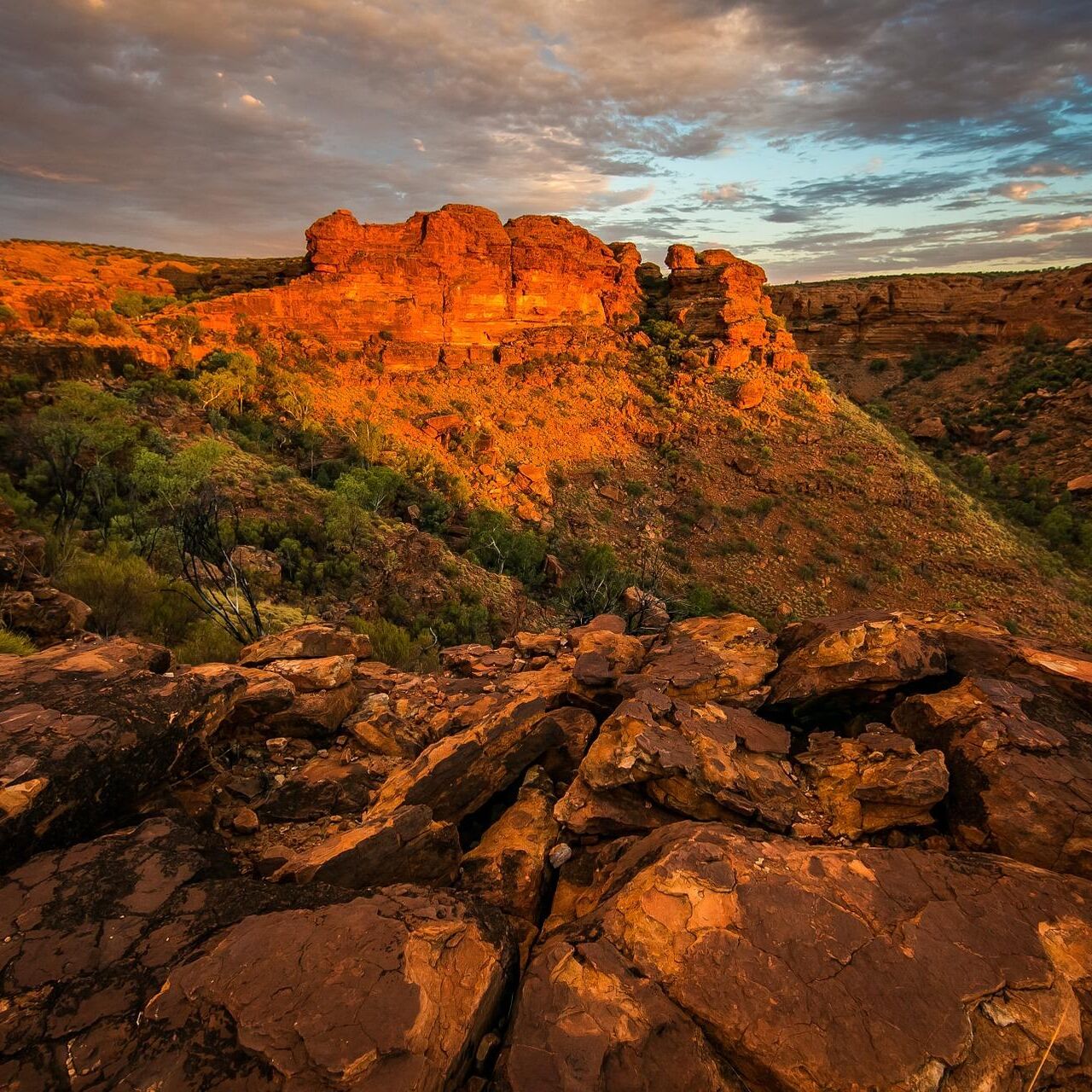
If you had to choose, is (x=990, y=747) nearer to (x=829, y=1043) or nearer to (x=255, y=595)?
(x=829, y=1043)

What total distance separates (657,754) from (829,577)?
19613mm

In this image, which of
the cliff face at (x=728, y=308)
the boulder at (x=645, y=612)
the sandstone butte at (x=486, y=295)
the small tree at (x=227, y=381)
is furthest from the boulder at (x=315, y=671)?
the cliff face at (x=728, y=308)

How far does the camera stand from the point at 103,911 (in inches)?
118

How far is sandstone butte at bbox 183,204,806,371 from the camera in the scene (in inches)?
1078

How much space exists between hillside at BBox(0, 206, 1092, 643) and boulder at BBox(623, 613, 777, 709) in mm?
8302

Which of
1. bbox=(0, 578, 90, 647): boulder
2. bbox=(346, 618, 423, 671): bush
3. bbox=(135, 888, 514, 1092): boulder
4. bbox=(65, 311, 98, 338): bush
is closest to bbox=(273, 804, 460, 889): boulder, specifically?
bbox=(135, 888, 514, 1092): boulder

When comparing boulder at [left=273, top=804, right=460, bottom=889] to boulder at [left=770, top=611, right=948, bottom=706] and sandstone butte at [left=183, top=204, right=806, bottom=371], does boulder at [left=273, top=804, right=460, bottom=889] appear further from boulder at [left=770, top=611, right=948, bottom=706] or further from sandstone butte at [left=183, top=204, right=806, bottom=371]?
sandstone butte at [left=183, top=204, right=806, bottom=371]

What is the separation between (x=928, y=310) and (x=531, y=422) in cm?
3926

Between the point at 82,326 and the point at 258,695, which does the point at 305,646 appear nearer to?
the point at 258,695

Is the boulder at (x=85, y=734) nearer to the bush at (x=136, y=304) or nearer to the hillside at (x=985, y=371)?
the bush at (x=136, y=304)

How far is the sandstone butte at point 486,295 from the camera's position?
89.8 feet

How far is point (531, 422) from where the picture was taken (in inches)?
1084

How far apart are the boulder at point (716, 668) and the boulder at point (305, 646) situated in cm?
450

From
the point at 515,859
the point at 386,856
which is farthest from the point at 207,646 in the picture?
the point at 515,859
